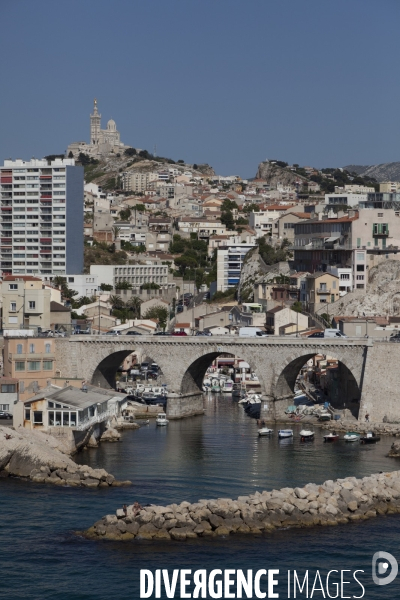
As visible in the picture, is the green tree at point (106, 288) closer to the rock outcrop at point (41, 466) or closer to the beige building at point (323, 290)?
the beige building at point (323, 290)

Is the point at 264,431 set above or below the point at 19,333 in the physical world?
below

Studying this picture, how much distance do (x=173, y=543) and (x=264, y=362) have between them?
26957mm

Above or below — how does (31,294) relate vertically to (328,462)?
above

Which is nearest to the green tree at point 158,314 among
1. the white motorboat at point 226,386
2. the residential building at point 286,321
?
the white motorboat at point 226,386

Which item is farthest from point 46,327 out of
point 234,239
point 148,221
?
point 148,221

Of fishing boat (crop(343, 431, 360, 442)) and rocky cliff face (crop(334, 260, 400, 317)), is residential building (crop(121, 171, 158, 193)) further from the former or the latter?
fishing boat (crop(343, 431, 360, 442))

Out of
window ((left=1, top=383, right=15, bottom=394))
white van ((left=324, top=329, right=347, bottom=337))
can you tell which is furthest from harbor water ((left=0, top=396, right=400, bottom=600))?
white van ((left=324, top=329, right=347, bottom=337))

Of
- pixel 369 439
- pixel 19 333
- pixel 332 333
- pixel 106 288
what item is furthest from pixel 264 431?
pixel 106 288

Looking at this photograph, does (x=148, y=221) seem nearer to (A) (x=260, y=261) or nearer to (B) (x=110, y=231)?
(B) (x=110, y=231)

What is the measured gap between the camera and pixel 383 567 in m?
37.6

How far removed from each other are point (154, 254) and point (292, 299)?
40.0 m

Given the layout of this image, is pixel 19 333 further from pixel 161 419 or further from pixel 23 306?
pixel 161 419

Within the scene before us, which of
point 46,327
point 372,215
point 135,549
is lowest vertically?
point 135,549

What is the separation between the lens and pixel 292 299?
91625mm
